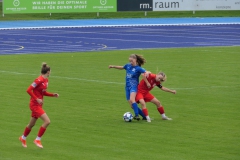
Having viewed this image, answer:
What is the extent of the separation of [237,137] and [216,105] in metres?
4.59

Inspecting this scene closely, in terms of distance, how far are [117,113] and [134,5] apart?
44728 mm

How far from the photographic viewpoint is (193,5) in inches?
2562

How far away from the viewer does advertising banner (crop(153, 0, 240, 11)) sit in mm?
63997

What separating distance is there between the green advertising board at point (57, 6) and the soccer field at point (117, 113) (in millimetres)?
27055

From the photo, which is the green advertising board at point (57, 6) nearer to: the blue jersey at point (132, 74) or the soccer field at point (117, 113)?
the soccer field at point (117, 113)

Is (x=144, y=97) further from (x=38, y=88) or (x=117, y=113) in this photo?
(x=38, y=88)

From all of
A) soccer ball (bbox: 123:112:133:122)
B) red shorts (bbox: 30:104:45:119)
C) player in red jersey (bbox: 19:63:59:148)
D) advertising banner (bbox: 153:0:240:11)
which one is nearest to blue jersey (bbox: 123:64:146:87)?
soccer ball (bbox: 123:112:133:122)

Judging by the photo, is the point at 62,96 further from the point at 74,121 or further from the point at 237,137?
the point at 237,137

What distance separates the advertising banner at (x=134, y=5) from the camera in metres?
62.4

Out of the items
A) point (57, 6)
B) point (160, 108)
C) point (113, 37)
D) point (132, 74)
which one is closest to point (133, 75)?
point (132, 74)

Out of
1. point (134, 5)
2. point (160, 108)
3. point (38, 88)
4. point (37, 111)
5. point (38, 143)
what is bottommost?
point (134, 5)

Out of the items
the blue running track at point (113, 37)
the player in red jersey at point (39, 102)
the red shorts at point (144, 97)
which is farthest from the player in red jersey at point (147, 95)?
the blue running track at point (113, 37)

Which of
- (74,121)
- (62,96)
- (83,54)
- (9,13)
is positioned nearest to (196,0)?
(9,13)

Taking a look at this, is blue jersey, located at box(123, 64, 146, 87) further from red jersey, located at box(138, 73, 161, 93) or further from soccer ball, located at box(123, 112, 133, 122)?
soccer ball, located at box(123, 112, 133, 122)
